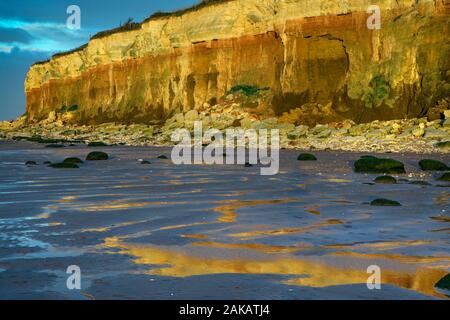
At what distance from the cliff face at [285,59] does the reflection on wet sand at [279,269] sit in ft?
104

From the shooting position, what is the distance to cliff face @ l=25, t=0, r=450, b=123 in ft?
125

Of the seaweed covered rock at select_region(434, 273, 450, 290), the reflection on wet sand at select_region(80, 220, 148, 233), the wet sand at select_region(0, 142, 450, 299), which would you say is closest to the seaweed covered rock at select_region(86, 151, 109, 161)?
the wet sand at select_region(0, 142, 450, 299)

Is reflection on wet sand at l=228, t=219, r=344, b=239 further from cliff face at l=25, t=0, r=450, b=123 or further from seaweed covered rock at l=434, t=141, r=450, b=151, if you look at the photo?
cliff face at l=25, t=0, r=450, b=123

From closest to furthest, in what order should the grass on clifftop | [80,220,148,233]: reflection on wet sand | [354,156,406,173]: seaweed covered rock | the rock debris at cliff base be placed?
[80,220,148,233]: reflection on wet sand
[354,156,406,173]: seaweed covered rock
the rock debris at cliff base
the grass on clifftop

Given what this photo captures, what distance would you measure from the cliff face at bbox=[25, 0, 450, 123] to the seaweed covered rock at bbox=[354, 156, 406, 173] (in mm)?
18817

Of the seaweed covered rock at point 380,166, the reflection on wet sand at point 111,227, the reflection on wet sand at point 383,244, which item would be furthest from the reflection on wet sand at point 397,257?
the seaweed covered rock at point 380,166

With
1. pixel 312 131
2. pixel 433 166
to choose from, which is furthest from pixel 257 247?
pixel 312 131

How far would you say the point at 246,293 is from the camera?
526 centimetres

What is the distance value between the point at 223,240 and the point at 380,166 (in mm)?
11498

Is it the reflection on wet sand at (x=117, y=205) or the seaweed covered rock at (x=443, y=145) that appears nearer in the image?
the reflection on wet sand at (x=117, y=205)

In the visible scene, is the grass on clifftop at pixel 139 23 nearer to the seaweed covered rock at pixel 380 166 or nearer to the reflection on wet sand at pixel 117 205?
the seaweed covered rock at pixel 380 166

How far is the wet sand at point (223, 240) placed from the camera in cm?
551

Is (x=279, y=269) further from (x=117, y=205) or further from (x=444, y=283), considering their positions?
(x=117, y=205)

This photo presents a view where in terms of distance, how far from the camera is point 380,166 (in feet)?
59.5
